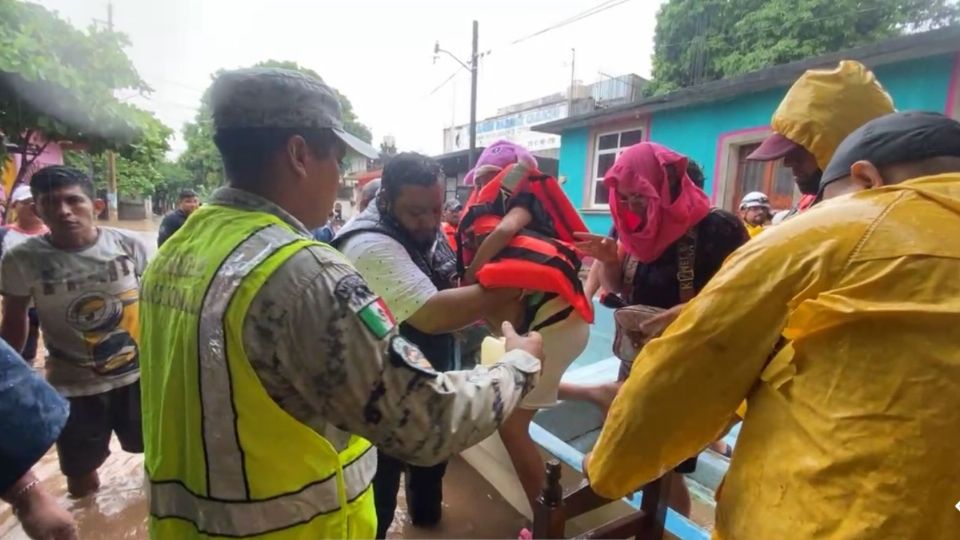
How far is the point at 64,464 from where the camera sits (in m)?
2.85

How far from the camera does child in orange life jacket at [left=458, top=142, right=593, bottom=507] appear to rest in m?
2.05

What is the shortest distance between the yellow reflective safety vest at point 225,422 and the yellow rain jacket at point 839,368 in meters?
0.69

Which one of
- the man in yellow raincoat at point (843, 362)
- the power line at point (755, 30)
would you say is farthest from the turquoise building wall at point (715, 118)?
the power line at point (755, 30)

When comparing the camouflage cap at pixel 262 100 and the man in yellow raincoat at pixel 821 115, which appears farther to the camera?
the man in yellow raincoat at pixel 821 115

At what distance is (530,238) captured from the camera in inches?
83.0

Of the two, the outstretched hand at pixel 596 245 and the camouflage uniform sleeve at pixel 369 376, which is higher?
the outstretched hand at pixel 596 245

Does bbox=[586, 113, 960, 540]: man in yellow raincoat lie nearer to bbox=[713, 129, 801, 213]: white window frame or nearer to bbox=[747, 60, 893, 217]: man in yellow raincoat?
bbox=[747, 60, 893, 217]: man in yellow raincoat

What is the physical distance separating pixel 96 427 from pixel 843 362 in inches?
132

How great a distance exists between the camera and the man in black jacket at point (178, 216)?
16.9ft

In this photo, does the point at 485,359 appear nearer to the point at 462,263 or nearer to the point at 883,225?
the point at 462,263

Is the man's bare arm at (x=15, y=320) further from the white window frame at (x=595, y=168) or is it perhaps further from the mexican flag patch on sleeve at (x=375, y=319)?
the white window frame at (x=595, y=168)

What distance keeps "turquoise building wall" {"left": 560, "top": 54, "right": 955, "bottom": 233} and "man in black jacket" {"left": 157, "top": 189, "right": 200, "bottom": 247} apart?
7757 mm

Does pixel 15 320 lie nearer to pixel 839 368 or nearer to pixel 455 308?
pixel 455 308

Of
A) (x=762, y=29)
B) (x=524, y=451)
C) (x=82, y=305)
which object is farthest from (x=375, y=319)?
(x=762, y=29)
